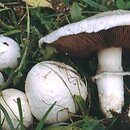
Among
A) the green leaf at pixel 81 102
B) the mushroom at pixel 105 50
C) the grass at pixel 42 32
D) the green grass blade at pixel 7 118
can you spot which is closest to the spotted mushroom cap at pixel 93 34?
the mushroom at pixel 105 50

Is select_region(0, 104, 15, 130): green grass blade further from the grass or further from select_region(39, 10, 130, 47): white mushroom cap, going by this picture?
select_region(39, 10, 130, 47): white mushroom cap

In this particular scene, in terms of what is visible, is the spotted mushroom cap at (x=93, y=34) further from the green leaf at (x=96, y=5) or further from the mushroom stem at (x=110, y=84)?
the green leaf at (x=96, y=5)

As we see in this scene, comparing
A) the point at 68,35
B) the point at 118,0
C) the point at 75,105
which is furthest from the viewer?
the point at 118,0

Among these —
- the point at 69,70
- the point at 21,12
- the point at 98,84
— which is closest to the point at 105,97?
the point at 98,84

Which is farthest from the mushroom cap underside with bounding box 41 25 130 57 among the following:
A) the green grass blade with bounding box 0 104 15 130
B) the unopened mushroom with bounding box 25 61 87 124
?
the green grass blade with bounding box 0 104 15 130

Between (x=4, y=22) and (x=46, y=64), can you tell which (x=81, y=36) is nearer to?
(x=46, y=64)
